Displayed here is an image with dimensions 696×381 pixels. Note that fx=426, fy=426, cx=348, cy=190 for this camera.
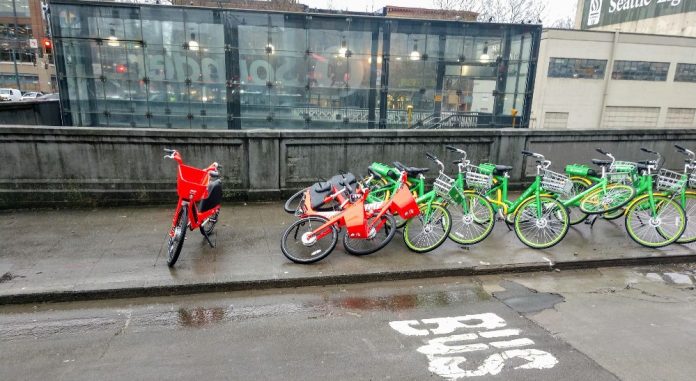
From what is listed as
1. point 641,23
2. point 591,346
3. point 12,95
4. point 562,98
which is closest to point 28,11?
point 12,95

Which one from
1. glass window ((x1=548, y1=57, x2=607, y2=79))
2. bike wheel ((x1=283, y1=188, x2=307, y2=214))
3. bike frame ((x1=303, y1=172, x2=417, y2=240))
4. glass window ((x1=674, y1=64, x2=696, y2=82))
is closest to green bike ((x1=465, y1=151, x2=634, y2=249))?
bike frame ((x1=303, y1=172, x2=417, y2=240))

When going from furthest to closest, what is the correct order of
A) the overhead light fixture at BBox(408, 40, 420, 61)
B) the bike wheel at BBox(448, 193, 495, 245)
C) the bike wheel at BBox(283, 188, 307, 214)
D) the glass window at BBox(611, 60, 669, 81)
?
the glass window at BBox(611, 60, 669, 81) < the overhead light fixture at BBox(408, 40, 420, 61) < the bike wheel at BBox(283, 188, 307, 214) < the bike wheel at BBox(448, 193, 495, 245)

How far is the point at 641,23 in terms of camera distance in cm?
3294

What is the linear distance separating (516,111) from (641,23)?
93.3ft

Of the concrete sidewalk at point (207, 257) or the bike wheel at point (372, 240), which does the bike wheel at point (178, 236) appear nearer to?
the concrete sidewalk at point (207, 257)

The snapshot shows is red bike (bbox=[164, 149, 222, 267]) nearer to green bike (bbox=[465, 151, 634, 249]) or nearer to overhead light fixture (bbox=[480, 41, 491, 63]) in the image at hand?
green bike (bbox=[465, 151, 634, 249])

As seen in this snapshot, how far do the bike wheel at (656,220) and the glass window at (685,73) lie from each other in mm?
29213

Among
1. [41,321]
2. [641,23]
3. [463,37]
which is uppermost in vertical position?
[641,23]

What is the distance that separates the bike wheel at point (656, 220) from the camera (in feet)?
18.9

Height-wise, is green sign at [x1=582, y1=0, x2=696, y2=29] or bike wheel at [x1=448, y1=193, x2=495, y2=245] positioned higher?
green sign at [x1=582, y1=0, x2=696, y2=29]

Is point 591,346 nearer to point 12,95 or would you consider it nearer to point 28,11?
point 12,95

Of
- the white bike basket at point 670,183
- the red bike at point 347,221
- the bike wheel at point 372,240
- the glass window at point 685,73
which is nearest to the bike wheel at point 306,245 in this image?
the red bike at point 347,221

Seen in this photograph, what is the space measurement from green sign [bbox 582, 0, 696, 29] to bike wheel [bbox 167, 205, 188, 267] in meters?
37.3

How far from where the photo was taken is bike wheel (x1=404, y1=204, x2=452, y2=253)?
18.2ft
